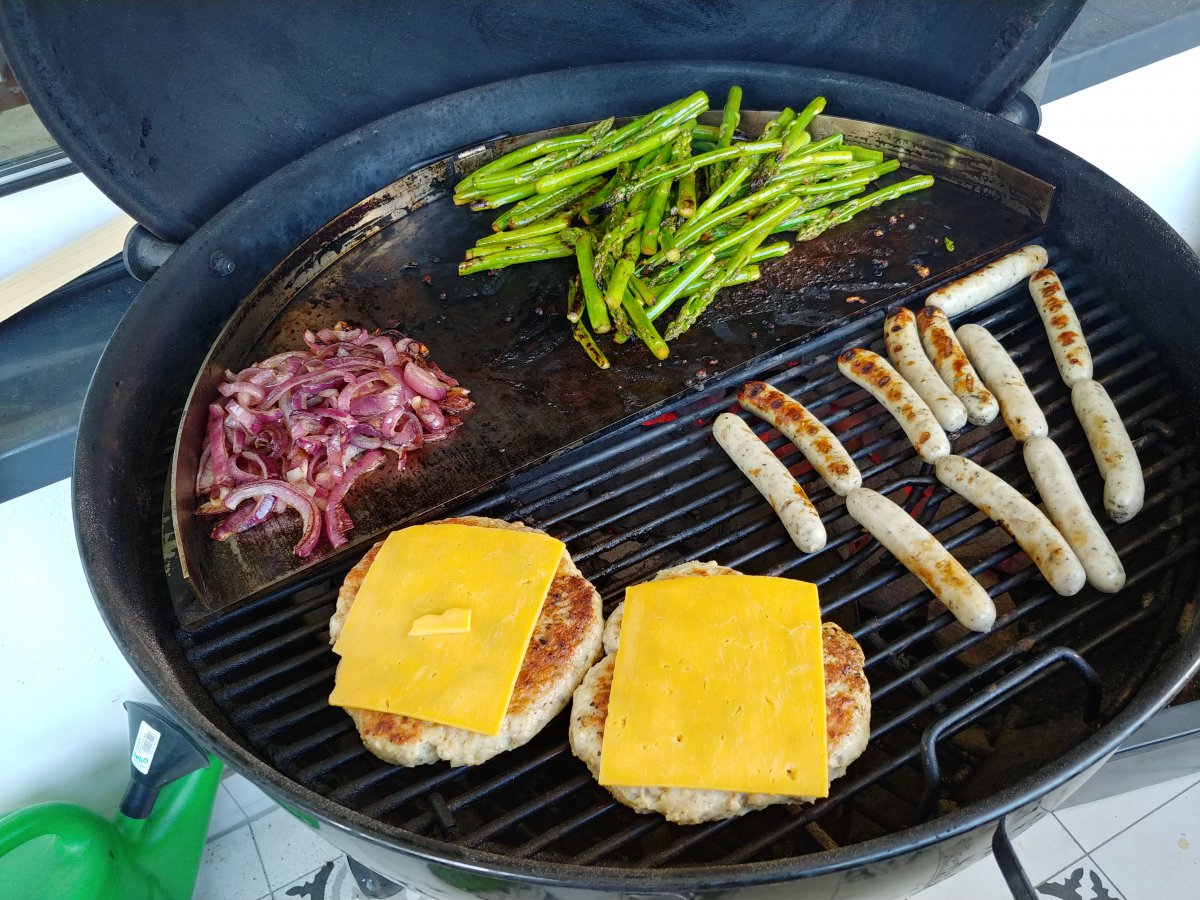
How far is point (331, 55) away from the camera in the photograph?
3.77 metres

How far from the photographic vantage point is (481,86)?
4105 millimetres

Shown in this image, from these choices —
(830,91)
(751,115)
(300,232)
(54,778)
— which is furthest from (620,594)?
(54,778)

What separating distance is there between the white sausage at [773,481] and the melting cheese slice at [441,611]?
735mm

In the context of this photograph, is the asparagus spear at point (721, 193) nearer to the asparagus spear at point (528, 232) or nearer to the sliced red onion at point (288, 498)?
the asparagus spear at point (528, 232)

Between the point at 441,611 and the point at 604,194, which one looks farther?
the point at 604,194

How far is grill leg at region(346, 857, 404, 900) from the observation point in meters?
3.64

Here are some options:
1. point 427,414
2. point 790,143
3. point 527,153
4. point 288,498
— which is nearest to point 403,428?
point 427,414

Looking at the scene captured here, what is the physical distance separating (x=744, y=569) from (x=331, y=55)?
285 cm

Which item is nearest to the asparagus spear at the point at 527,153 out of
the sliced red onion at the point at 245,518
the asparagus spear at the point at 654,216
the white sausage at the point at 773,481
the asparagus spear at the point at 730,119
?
the asparagus spear at the point at 654,216

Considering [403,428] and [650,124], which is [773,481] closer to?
[403,428]

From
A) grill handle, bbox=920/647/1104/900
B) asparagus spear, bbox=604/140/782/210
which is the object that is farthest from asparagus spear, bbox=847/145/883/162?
grill handle, bbox=920/647/1104/900

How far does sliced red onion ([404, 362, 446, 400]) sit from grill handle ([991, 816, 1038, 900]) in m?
2.19

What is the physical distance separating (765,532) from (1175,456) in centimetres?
136

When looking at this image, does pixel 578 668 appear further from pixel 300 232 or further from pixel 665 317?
pixel 300 232
